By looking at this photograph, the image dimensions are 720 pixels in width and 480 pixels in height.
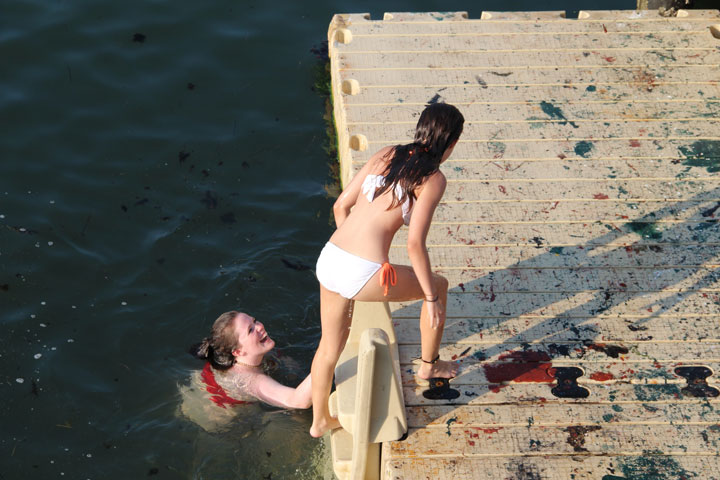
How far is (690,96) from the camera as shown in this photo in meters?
6.75

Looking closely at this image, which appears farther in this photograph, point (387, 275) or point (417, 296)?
point (417, 296)

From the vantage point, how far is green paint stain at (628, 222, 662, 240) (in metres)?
5.70

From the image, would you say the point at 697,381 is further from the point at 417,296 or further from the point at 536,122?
the point at 536,122

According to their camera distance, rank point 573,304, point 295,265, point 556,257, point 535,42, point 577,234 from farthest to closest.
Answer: point 535,42, point 295,265, point 577,234, point 556,257, point 573,304

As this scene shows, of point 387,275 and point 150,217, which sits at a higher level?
point 387,275

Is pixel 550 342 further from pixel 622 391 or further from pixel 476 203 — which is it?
pixel 476 203

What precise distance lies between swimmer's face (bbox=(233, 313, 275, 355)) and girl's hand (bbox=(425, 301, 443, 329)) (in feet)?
5.43

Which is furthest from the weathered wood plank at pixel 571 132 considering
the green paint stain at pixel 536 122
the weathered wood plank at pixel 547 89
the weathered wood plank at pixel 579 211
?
the weathered wood plank at pixel 579 211

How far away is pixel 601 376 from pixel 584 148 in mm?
2098

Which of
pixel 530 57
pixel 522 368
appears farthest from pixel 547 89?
pixel 522 368

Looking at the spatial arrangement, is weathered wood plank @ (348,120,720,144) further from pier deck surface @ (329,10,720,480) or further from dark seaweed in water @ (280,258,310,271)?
dark seaweed in water @ (280,258,310,271)

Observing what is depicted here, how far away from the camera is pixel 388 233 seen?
4184mm

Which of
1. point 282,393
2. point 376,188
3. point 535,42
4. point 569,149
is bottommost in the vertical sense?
point 282,393

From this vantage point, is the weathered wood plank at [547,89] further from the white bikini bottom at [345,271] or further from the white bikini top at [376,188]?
the white bikini bottom at [345,271]
